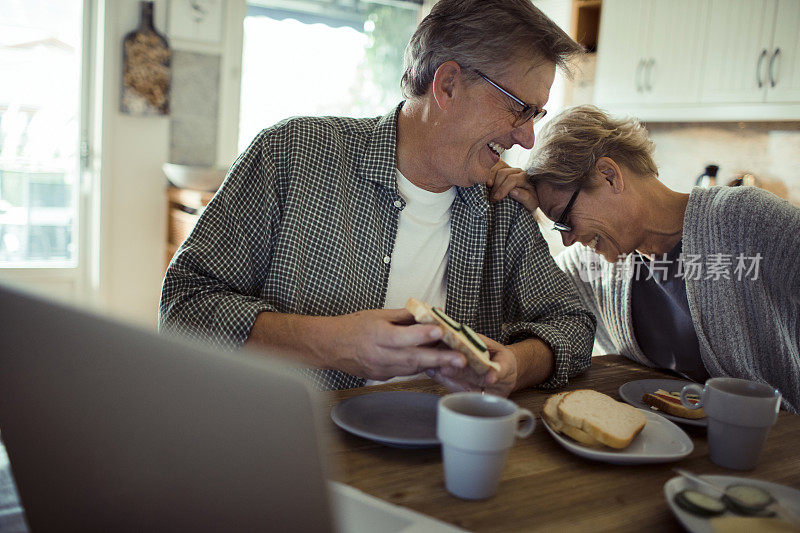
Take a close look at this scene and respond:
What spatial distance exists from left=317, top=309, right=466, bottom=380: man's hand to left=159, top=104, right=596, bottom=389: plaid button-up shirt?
0.58 feet

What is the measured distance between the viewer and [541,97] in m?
1.46

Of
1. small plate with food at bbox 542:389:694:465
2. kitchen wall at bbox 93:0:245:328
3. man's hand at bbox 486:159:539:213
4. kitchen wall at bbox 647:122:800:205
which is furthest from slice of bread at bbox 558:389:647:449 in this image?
kitchen wall at bbox 93:0:245:328

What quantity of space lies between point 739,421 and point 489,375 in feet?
1.12

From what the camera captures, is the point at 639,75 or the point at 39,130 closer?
the point at 639,75

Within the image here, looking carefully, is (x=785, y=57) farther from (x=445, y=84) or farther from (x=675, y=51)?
(x=445, y=84)

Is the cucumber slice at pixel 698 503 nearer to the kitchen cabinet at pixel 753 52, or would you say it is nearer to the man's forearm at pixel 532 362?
the man's forearm at pixel 532 362

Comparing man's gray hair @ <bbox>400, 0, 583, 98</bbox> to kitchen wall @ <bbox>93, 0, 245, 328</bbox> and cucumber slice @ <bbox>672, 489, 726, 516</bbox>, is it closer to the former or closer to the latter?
cucumber slice @ <bbox>672, 489, 726, 516</bbox>

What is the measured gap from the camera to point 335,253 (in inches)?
54.6

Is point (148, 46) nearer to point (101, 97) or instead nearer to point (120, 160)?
point (101, 97)

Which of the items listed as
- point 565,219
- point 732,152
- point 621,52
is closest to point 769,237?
point 565,219

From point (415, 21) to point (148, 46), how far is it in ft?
6.21

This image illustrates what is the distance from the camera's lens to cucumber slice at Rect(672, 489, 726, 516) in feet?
2.37

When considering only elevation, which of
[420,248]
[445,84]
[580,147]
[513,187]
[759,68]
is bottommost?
[420,248]

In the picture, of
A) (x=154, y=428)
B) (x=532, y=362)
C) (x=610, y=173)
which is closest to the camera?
(x=154, y=428)
